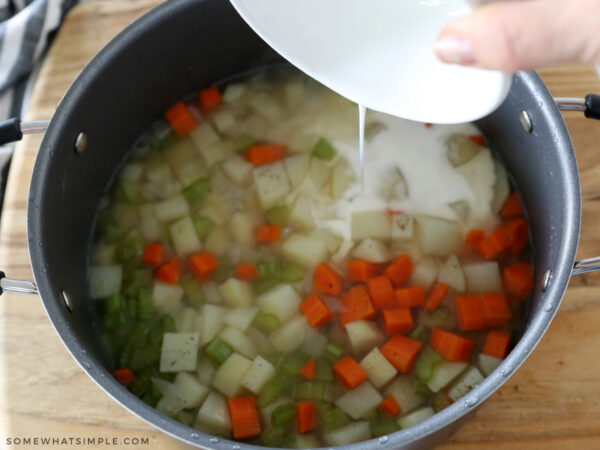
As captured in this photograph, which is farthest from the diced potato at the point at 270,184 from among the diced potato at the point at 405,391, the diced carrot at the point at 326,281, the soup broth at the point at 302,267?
the diced potato at the point at 405,391

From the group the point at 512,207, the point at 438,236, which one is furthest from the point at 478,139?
the point at 438,236

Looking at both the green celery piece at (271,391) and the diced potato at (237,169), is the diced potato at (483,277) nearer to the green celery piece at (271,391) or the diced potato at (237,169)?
the green celery piece at (271,391)

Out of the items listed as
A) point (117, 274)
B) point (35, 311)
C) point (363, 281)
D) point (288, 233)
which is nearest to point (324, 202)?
point (288, 233)

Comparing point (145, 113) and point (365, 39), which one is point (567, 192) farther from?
point (145, 113)

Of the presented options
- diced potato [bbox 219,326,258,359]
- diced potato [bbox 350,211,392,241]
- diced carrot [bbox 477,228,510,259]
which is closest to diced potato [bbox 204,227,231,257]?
diced potato [bbox 219,326,258,359]

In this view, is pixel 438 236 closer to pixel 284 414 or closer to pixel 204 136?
pixel 284 414

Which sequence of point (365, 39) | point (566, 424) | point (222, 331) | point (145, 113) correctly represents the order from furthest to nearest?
point (145, 113)
point (222, 331)
point (566, 424)
point (365, 39)
